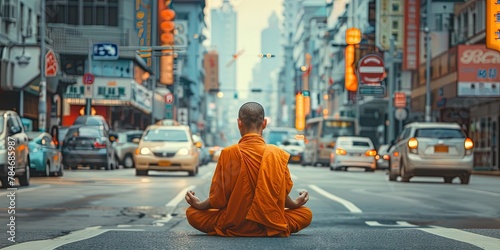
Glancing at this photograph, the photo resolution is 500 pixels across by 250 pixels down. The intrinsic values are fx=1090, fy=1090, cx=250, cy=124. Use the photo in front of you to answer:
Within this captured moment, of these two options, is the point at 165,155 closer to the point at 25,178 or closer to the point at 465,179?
the point at 465,179

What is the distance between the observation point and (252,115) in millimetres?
8242

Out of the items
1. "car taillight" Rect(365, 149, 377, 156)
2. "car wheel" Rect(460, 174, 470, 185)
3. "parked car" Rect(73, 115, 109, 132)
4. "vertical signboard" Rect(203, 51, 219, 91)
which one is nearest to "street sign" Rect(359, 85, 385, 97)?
"car taillight" Rect(365, 149, 377, 156)

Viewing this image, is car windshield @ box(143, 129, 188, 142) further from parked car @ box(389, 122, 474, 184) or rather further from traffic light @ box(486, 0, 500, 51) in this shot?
traffic light @ box(486, 0, 500, 51)

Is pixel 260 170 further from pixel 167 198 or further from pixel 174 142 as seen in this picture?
pixel 174 142

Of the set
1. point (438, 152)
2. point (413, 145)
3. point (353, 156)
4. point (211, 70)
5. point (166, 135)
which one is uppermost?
point (211, 70)

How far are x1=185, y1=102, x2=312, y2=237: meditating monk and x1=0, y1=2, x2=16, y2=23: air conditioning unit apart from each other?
3790 cm

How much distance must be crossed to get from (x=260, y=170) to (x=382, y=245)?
4.04ft

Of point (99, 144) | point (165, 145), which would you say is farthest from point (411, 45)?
point (165, 145)

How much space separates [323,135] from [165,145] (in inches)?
1202

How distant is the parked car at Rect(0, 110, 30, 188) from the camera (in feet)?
70.4

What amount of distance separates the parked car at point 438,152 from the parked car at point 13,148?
1097 centimetres

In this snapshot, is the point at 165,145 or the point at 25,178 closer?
the point at 25,178

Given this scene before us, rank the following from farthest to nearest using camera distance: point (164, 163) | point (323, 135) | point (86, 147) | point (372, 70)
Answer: point (323, 135)
point (372, 70)
point (86, 147)
point (164, 163)

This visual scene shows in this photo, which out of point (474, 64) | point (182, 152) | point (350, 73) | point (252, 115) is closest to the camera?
point (252, 115)
